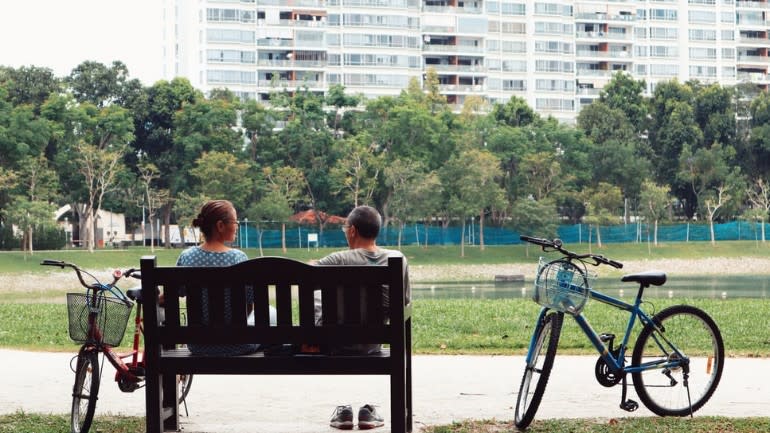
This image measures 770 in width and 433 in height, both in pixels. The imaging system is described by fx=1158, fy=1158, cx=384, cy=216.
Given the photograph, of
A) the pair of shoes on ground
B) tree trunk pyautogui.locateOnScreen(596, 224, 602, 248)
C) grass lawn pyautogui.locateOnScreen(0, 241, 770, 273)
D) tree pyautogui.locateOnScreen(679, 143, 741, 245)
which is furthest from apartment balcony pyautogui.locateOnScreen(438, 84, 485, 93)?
the pair of shoes on ground

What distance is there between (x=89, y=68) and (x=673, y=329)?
71125mm

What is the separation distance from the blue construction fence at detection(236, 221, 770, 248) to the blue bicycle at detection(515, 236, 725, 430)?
59.5 m

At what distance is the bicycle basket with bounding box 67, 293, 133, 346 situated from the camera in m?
6.85

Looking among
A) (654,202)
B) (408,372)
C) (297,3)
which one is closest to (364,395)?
(408,372)

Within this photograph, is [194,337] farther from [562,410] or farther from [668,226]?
[668,226]

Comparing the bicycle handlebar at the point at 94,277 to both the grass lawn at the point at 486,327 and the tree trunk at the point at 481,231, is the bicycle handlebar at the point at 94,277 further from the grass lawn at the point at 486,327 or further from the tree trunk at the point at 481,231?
the tree trunk at the point at 481,231

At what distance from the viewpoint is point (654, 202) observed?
72.4 m

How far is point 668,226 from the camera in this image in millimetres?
76938

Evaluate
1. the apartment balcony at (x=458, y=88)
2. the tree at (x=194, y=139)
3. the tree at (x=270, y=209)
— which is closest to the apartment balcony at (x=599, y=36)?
the apartment balcony at (x=458, y=88)

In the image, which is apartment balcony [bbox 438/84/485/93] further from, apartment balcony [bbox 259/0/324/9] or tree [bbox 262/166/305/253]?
tree [bbox 262/166/305/253]

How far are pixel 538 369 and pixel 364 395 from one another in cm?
190

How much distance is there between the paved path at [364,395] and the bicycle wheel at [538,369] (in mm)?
427

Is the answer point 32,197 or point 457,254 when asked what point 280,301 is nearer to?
point 32,197

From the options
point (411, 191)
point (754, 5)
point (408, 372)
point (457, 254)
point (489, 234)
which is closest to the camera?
point (408, 372)
